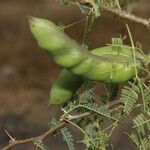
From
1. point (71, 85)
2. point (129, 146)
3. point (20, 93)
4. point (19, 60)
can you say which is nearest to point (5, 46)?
point (19, 60)

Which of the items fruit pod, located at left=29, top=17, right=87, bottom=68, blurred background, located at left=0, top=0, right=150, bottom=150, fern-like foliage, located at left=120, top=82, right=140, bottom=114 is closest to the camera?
fruit pod, located at left=29, top=17, right=87, bottom=68

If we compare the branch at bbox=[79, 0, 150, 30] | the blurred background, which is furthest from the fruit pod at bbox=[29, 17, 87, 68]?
the blurred background

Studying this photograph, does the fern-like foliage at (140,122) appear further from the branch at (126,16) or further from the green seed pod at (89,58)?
the branch at (126,16)

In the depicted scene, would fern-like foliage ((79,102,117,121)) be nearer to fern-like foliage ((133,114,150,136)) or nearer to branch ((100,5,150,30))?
fern-like foliage ((133,114,150,136))

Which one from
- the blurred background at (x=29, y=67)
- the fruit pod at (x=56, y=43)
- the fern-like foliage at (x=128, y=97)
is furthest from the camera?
the blurred background at (x=29, y=67)

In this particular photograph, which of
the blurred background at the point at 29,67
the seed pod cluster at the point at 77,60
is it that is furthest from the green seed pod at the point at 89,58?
the blurred background at the point at 29,67

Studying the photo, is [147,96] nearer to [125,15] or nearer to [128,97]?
[128,97]

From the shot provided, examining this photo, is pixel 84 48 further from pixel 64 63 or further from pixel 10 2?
pixel 10 2

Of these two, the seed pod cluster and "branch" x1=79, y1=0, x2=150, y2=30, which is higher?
"branch" x1=79, y1=0, x2=150, y2=30

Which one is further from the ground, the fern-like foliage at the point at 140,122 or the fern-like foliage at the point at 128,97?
the fern-like foliage at the point at 128,97

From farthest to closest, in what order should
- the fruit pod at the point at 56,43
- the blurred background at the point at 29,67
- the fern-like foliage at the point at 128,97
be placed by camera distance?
1. the blurred background at the point at 29,67
2. the fern-like foliage at the point at 128,97
3. the fruit pod at the point at 56,43
